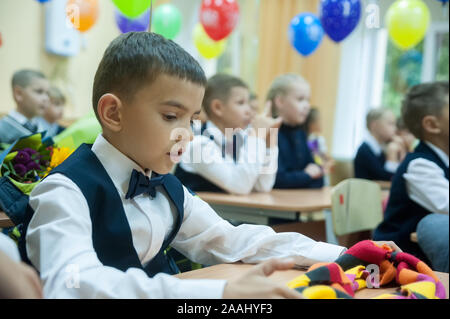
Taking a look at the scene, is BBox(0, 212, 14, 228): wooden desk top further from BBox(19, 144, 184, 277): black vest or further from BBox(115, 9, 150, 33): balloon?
BBox(115, 9, 150, 33): balloon

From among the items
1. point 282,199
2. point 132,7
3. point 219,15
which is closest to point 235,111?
point 282,199

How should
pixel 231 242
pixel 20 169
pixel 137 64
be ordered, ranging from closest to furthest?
pixel 137 64
pixel 231 242
pixel 20 169

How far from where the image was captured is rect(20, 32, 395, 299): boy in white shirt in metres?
0.70

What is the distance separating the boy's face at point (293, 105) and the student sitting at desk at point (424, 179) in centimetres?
104

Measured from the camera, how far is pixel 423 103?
212cm

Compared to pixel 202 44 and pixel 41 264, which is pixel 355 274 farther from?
pixel 202 44

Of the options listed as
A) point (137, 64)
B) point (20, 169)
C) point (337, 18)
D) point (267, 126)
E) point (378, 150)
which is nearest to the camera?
point (137, 64)

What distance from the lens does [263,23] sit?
6258mm

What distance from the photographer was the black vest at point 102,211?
0.84 meters

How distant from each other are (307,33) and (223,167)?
6.82 ft

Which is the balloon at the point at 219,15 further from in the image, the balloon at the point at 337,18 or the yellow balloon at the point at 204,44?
the yellow balloon at the point at 204,44

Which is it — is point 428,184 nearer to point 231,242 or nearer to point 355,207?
point 355,207

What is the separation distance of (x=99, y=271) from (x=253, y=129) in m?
1.97
